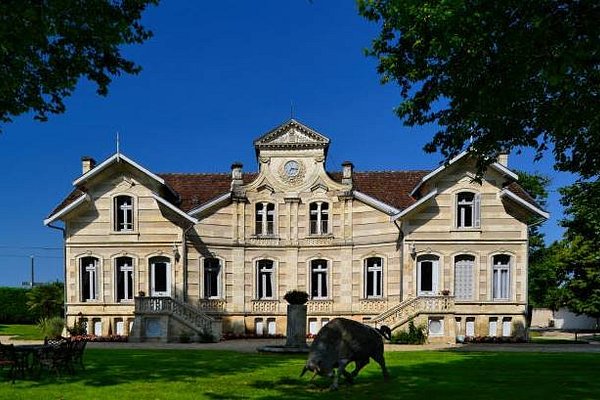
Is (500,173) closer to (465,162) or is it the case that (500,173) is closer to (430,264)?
(465,162)

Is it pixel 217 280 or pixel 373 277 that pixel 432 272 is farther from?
pixel 217 280

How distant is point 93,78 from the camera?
12.6 metres

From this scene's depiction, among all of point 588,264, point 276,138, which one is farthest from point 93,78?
point 588,264

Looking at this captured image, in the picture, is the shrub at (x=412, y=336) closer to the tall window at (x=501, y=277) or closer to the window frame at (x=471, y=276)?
the window frame at (x=471, y=276)

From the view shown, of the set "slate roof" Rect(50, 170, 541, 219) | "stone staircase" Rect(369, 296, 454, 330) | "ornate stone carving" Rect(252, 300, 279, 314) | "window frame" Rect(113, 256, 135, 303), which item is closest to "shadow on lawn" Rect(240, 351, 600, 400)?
"stone staircase" Rect(369, 296, 454, 330)

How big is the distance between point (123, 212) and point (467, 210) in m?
16.1

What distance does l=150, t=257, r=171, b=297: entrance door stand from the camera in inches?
998

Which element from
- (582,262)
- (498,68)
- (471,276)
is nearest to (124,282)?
(471,276)

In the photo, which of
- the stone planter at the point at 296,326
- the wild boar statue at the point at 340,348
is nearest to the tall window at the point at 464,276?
the stone planter at the point at 296,326

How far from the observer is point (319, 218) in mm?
26547

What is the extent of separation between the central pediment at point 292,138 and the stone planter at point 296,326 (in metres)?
10.1

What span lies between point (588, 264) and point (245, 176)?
20.5 meters

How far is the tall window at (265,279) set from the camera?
26547mm

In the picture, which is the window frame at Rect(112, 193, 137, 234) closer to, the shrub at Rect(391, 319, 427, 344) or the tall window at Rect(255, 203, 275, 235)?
the tall window at Rect(255, 203, 275, 235)
